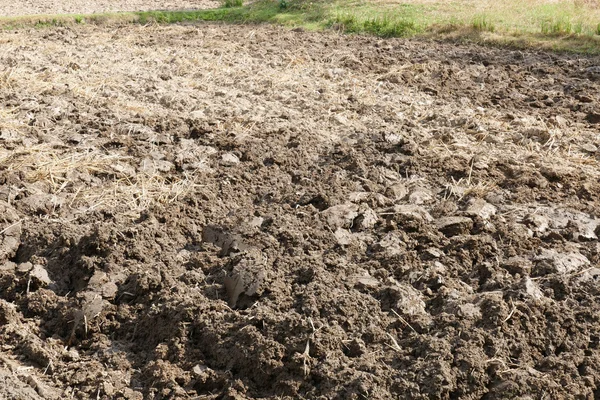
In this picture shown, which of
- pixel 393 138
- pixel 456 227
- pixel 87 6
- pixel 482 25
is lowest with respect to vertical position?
pixel 456 227

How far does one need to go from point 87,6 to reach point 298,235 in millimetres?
9711

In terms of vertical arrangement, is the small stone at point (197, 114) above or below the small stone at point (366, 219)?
above

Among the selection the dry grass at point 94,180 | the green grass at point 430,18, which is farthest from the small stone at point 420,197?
the green grass at point 430,18

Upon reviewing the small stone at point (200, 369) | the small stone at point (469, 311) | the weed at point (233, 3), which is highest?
the weed at point (233, 3)

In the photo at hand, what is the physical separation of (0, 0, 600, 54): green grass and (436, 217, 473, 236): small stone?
16.6 feet

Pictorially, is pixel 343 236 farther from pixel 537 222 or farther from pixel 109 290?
pixel 109 290

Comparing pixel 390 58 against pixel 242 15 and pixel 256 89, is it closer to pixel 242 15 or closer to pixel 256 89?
pixel 256 89

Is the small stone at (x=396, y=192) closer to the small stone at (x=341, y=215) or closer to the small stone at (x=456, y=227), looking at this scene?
the small stone at (x=341, y=215)

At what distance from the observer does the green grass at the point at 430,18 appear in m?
9.58

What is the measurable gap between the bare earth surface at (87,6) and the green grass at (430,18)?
918 millimetres

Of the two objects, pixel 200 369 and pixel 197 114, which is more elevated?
pixel 197 114

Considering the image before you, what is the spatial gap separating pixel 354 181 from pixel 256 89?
2364 millimetres

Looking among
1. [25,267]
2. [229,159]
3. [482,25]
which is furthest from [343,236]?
[482,25]

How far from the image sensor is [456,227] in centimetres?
482
